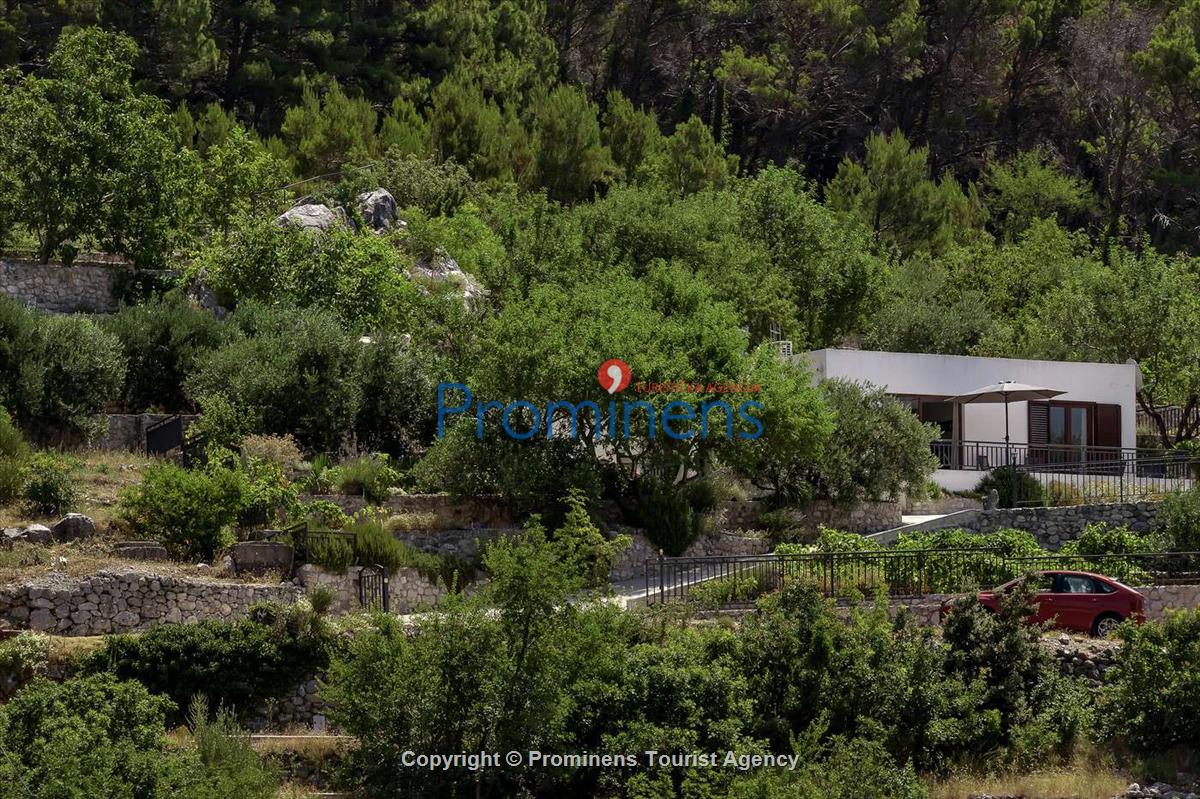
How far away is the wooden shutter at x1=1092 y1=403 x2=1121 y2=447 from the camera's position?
46.6m

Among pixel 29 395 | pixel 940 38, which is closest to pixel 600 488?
pixel 29 395

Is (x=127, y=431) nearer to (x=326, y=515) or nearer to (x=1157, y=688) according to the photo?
(x=326, y=515)

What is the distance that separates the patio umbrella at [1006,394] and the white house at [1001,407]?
2.83ft

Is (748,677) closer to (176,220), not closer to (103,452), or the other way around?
(103,452)

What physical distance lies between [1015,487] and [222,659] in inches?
798

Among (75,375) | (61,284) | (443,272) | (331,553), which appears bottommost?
(331,553)

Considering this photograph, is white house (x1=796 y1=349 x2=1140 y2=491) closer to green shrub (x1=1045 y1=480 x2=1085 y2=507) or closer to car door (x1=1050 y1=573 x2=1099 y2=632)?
green shrub (x1=1045 y1=480 x2=1085 y2=507)

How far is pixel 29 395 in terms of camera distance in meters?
38.4

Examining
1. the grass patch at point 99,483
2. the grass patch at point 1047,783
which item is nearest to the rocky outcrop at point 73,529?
the grass patch at point 99,483

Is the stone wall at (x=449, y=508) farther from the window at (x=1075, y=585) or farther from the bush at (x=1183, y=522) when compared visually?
the bush at (x=1183, y=522)

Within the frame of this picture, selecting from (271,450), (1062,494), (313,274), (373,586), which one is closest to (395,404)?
(271,450)

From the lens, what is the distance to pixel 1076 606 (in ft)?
98.4

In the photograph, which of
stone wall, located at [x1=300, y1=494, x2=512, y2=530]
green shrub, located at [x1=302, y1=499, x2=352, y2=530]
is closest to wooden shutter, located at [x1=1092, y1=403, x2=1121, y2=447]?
stone wall, located at [x1=300, y1=494, x2=512, y2=530]

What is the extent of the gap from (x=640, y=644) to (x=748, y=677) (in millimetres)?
Result: 1820
